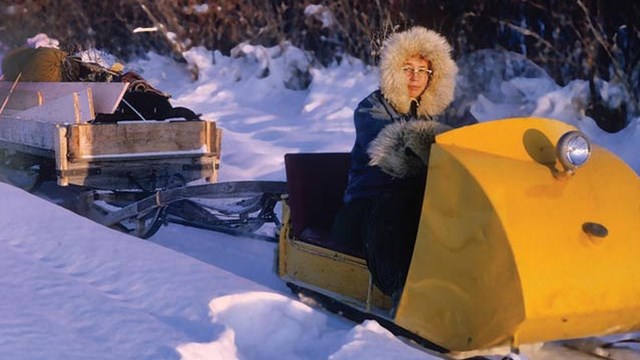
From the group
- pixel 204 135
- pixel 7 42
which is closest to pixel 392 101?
pixel 204 135

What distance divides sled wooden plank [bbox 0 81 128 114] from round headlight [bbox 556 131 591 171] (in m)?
4.88

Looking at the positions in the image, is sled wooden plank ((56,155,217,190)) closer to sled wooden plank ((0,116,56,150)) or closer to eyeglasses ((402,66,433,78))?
sled wooden plank ((0,116,56,150))

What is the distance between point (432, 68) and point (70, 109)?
13.2ft

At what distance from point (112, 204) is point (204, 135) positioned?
996 mm

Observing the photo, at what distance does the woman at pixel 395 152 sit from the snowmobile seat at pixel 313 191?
396mm

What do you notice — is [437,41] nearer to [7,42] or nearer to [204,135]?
[204,135]

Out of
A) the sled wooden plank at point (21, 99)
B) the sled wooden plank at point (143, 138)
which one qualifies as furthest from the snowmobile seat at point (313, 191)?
the sled wooden plank at point (21, 99)

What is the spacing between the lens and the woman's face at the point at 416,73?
14.4 feet

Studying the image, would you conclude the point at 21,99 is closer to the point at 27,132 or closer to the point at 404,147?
the point at 27,132

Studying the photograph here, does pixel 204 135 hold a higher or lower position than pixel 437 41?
lower

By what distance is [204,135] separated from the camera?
7715 mm

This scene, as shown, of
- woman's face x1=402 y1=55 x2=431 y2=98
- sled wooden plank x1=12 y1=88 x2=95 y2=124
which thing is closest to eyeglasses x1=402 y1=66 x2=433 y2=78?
woman's face x1=402 y1=55 x2=431 y2=98

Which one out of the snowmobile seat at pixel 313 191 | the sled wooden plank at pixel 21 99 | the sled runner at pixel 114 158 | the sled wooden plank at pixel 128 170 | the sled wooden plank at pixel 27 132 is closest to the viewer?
the snowmobile seat at pixel 313 191

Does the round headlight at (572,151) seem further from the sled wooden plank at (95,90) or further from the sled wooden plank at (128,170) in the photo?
the sled wooden plank at (95,90)
